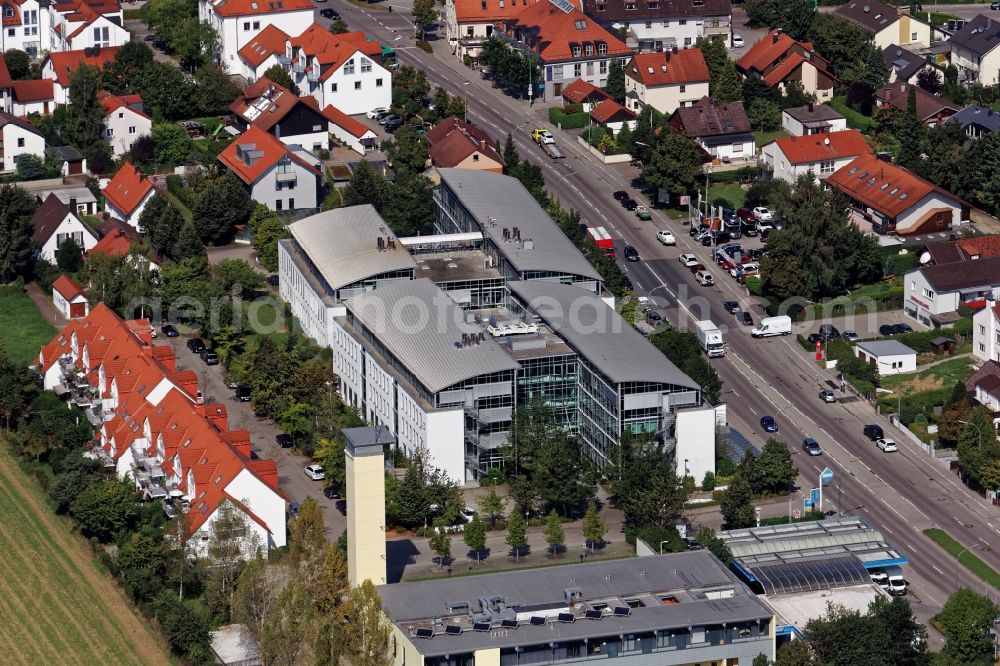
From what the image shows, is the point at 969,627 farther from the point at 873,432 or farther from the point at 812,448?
the point at 873,432

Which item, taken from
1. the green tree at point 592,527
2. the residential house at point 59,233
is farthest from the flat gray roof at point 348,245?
the green tree at point 592,527

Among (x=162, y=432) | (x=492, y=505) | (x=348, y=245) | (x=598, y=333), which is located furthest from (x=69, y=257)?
(x=492, y=505)

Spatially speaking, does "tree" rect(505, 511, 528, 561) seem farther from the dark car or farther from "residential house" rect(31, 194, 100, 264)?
"residential house" rect(31, 194, 100, 264)

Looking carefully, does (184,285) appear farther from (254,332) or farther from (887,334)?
(887,334)

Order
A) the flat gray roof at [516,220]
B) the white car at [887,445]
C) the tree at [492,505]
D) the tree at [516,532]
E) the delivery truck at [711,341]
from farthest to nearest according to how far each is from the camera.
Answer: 1. the delivery truck at [711,341]
2. the flat gray roof at [516,220]
3. the white car at [887,445]
4. the tree at [492,505]
5. the tree at [516,532]

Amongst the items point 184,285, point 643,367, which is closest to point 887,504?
point 643,367

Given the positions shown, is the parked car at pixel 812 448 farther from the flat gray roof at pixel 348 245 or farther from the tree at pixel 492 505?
the flat gray roof at pixel 348 245

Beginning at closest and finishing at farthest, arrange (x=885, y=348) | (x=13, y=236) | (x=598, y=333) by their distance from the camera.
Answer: (x=598, y=333)
(x=885, y=348)
(x=13, y=236)
